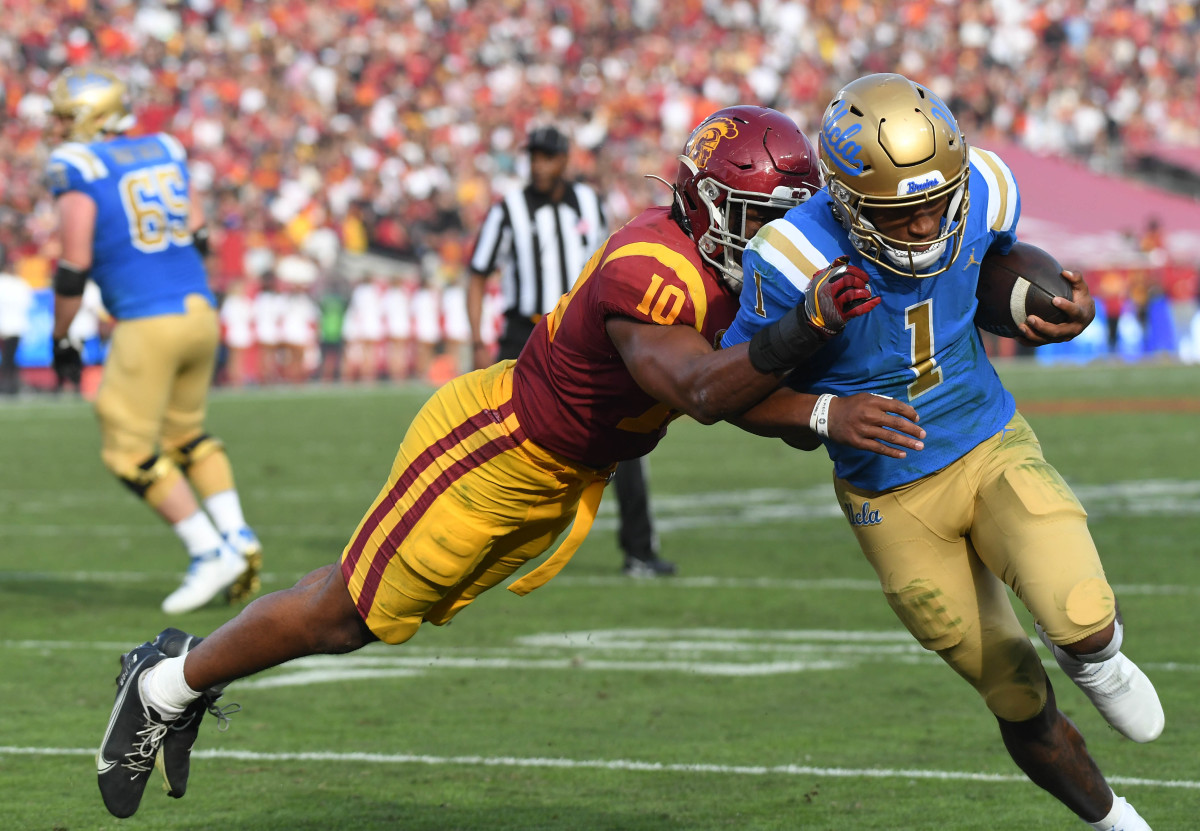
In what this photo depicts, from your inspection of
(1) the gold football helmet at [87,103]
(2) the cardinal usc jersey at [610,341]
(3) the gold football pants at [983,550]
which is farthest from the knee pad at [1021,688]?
(1) the gold football helmet at [87,103]

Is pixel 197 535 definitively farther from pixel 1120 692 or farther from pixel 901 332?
pixel 1120 692

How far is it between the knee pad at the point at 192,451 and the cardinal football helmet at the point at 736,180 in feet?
12.9

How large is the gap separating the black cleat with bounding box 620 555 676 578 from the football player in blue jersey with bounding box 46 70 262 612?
162 cm

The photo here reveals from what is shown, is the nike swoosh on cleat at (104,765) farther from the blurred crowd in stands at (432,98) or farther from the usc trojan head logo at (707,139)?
the blurred crowd in stands at (432,98)

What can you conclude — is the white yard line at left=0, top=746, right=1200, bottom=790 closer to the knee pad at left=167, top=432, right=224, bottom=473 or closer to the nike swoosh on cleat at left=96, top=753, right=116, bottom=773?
the nike swoosh on cleat at left=96, top=753, right=116, bottom=773

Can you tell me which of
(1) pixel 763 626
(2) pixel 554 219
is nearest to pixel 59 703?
(1) pixel 763 626

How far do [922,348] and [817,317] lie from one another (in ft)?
1.49

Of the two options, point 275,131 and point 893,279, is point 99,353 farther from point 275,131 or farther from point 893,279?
point 893,279

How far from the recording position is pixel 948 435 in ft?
11.0

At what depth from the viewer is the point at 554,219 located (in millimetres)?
7629

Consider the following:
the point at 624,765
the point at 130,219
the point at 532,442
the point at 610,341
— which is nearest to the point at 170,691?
the point at 532,442

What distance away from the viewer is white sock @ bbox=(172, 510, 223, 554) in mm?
6637

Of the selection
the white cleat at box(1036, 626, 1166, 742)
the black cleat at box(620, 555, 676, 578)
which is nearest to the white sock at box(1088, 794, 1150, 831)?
the white cleat at box(1036, 626, 1166, 742)

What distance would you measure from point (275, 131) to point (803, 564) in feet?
61.6
